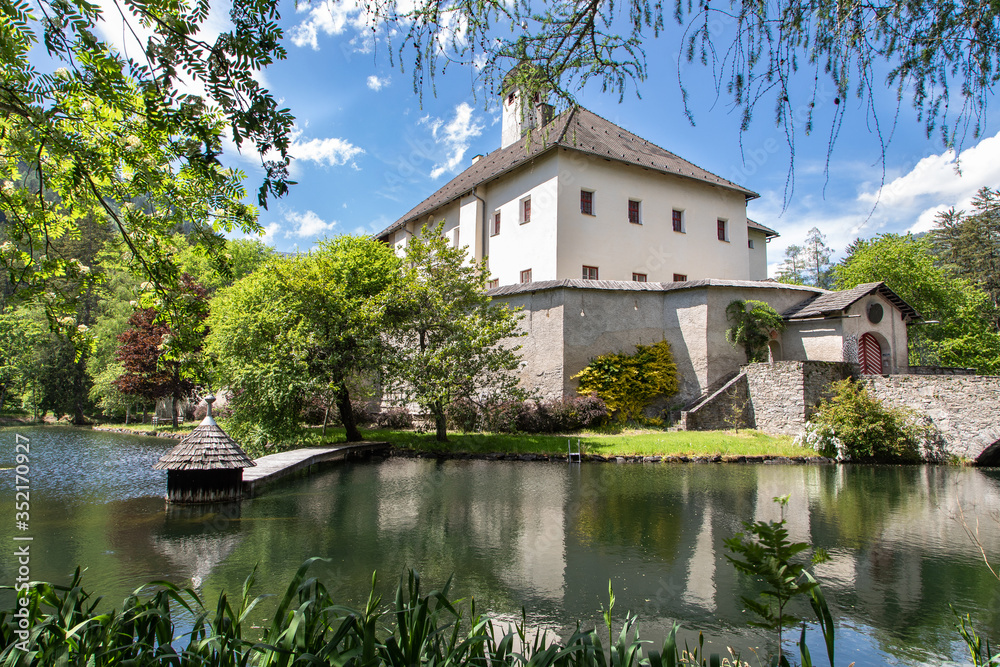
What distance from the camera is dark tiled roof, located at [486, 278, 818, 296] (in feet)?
66.1

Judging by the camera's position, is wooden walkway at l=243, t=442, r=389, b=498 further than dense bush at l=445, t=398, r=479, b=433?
No

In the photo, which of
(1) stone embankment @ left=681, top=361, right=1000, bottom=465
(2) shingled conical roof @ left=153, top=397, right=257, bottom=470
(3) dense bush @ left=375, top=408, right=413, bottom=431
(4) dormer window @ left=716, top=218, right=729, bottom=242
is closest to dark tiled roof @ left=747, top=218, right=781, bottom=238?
(4) dormer window @ left=716, top=218, right=729, bottom=242

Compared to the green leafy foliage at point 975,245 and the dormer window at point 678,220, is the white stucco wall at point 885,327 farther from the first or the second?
the green leafy foliage at point 975,245

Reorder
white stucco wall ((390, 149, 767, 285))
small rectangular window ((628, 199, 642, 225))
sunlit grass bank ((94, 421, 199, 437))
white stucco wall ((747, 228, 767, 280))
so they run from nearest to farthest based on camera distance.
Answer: white stucco wall ((390, 149, 767, 285)) < small rectangular window ((628, 199, 642, 225)) < sunlit grass bank ((94, 421, 199, 437)) < white stucco wall ((747, 228, 767, 280))

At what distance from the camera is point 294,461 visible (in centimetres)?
1262

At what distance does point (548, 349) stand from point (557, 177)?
7.06m

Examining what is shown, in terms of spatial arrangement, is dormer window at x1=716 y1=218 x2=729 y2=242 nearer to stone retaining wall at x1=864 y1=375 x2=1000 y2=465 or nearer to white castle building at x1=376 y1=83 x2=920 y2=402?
white castle building at x1=376 y1=83 x2=920 y2=402

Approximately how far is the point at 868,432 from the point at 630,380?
7.47 m

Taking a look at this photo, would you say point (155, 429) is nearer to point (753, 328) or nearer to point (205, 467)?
point (205, 467)

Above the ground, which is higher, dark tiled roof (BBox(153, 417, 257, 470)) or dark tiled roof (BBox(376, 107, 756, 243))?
dark tiled roof (BBox(376, 107, 756, 243))

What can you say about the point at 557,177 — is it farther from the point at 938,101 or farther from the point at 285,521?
the point at 938,101

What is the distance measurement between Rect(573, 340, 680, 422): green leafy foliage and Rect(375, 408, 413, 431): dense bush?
7422mm

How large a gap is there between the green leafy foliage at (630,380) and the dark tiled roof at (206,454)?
12.6m

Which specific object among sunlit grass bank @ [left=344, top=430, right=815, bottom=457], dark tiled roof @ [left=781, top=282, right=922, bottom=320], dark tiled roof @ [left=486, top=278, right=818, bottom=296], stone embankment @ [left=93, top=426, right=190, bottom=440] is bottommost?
stone embankment @ [left=93, top=426, right=190, bottom=440]
